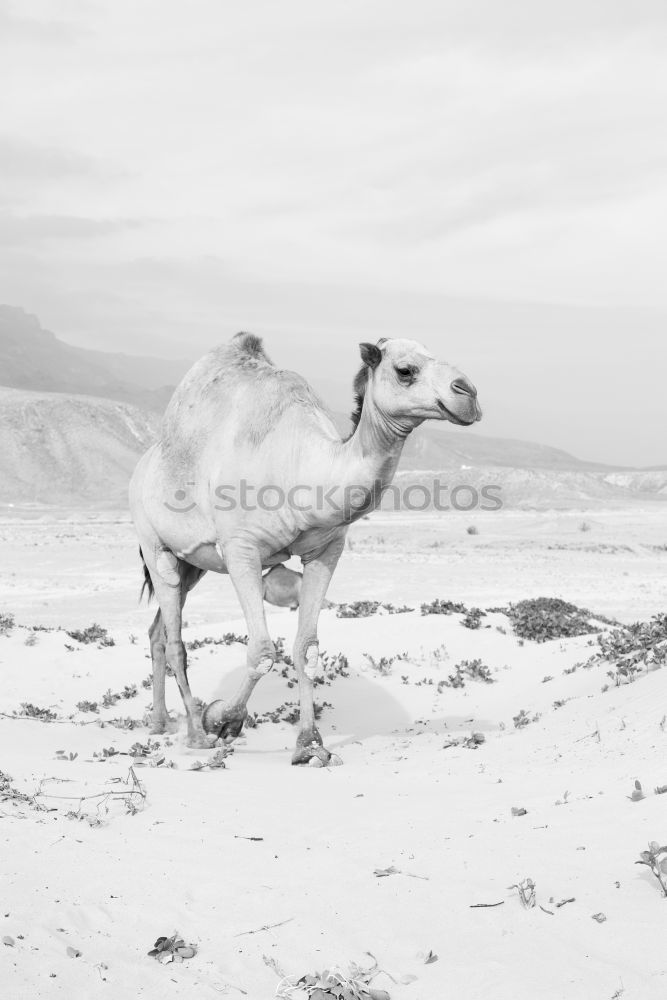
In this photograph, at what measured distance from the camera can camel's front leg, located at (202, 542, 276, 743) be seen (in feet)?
24.8

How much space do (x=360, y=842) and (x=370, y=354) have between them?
3.44 meters

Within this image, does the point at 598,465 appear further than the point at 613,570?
Yes

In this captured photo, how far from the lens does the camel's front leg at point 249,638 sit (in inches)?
298

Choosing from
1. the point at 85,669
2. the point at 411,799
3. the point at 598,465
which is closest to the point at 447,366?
the point at 411,799

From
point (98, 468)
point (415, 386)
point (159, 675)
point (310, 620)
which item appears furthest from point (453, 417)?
point (98, 468)

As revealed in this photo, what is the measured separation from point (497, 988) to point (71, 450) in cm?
8695

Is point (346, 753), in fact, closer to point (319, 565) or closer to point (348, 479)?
point (319, 565)

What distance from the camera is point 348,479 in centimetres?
702

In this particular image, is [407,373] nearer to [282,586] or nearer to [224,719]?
[282,586]

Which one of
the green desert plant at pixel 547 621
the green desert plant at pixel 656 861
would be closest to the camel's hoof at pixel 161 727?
the green desert plant at pixel 547 621

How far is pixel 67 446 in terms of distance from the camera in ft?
285

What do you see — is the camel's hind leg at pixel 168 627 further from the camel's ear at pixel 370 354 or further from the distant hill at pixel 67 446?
the distant hill at pixel 67 446

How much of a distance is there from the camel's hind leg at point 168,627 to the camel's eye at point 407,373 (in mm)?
3594

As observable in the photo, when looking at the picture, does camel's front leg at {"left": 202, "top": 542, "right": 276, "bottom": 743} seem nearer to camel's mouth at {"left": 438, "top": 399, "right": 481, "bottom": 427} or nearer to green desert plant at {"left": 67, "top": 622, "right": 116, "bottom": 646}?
camel's mouth at {"left": 438, "top": 399, "right": 481, "bottom": 427}
